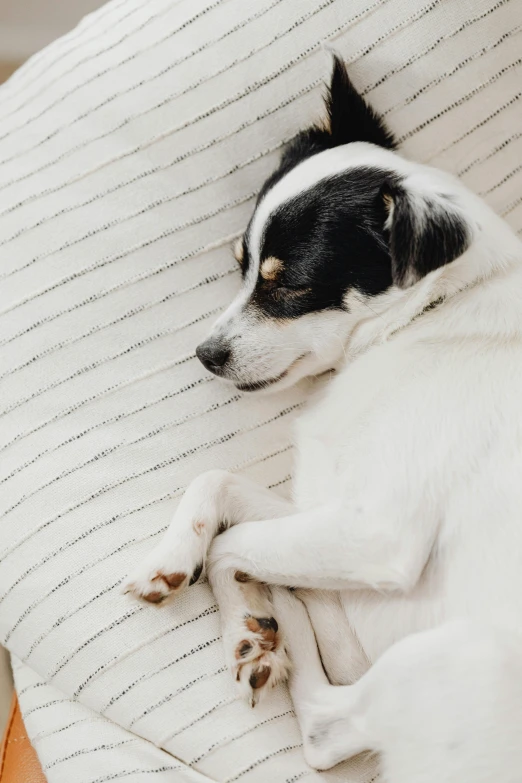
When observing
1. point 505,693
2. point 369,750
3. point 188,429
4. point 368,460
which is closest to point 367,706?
point 369,750

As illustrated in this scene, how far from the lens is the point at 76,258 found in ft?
5.58

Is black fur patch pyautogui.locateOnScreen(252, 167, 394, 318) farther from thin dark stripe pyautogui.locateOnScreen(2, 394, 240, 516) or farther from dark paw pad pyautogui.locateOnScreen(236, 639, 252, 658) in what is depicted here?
dark paw pad pyautogui.locateOnScreen(236, 639, 252, 658)

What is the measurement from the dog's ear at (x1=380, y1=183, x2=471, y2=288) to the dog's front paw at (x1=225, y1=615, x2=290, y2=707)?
31.0 inches

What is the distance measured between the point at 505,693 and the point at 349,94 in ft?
4.30

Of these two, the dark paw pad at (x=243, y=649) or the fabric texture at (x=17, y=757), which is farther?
the fabric texture at (x=17, y=757)

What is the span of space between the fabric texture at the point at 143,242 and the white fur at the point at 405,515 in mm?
127

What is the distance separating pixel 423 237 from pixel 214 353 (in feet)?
1.71

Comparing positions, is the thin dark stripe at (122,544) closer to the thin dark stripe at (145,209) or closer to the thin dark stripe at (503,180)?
the thin dark stripe at (145,209)

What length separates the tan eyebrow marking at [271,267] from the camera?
5.29 ft

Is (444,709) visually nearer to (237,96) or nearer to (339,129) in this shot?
(339,129)

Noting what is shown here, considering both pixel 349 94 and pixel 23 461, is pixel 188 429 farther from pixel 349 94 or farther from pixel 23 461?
pixel 349 94

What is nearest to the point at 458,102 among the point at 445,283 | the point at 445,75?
the point at 445,75

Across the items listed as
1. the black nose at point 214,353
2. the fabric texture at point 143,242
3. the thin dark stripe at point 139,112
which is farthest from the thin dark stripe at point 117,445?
the thin dark stripe at point 139,112

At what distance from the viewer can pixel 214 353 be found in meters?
1.62
